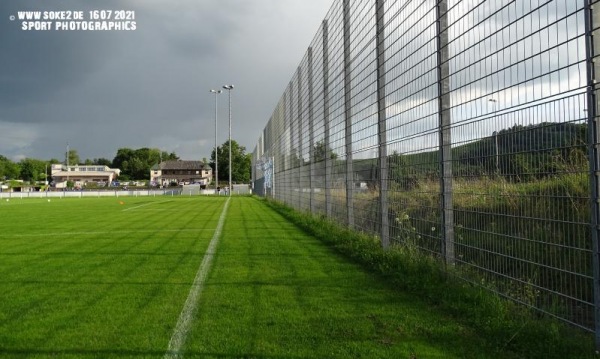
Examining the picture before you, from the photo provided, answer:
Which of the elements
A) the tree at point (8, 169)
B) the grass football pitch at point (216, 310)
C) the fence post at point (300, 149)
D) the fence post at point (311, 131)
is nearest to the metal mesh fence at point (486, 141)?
the grass football pitch at point (216, 310)

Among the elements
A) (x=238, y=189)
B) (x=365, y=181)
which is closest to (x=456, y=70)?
(x=365, y=181)

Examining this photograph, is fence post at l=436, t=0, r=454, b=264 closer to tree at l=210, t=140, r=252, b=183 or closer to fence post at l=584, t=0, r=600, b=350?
fence post at l=584, t=0, r=600, b=350

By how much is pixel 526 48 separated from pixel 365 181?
4693mm

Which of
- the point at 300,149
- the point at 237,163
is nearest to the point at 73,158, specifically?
the point at 237,163

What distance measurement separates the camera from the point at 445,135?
17.1 ft

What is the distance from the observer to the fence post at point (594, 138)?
3.14 metres

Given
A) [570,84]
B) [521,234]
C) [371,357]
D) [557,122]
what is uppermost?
[570,84]

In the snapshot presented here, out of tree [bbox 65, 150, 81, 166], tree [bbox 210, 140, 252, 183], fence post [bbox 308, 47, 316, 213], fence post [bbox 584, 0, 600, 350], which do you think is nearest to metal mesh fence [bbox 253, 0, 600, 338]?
fence post [bbox 584, 0, 600, 350]

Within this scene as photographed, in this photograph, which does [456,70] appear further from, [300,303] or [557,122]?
[300,303]

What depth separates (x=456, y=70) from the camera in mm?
5020

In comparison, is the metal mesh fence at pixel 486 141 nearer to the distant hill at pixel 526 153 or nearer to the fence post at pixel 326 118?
the distant hill at pixel 526 153

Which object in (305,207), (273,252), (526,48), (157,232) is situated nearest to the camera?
(526,48)

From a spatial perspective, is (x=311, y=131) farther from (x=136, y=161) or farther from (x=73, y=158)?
(x=73, y=158)

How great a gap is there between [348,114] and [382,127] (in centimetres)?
238
